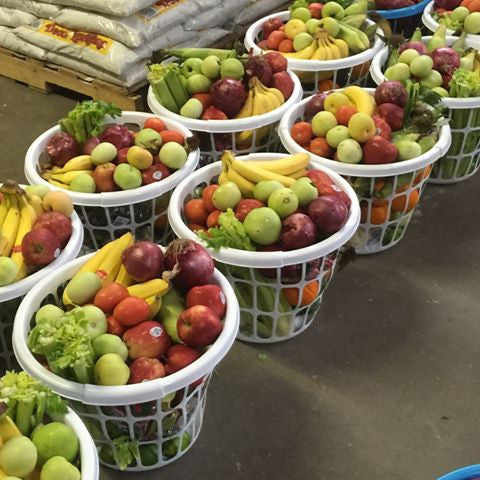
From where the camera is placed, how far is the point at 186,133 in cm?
219

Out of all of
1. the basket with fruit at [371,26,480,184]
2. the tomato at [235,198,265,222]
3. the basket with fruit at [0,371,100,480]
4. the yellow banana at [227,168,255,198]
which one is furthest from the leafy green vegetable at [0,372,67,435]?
the basket with fruit at [371,26,480,184]

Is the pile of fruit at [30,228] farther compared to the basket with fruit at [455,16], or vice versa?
the basket with fruit at [455,16]

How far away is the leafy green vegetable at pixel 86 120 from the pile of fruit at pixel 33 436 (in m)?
1.07

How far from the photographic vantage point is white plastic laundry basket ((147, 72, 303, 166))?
2.25m

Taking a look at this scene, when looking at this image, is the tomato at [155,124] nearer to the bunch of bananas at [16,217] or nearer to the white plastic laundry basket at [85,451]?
the bunch of bananas at [16,217]

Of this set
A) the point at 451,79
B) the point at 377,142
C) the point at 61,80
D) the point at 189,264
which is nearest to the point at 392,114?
the point at 377,142

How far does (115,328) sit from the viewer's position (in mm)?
1492

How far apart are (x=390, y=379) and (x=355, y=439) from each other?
0.81 ft

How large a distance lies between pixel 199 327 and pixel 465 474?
24.9 inches

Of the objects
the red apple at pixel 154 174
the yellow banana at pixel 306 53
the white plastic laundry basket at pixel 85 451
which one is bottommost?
the white plastic laundry basket at pixel 85 451

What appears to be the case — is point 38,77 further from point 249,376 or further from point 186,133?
point 249,376

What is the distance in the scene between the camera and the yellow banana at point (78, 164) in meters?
2.06

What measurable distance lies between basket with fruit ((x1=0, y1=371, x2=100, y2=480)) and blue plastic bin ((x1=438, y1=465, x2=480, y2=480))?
2.22 feet

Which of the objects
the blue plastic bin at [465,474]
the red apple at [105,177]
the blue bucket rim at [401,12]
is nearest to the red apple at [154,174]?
the red apple at [105,177]
